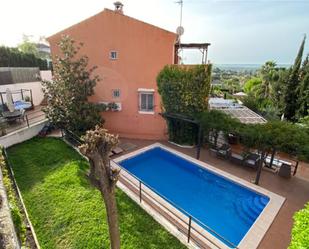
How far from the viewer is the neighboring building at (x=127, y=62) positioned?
50.7 feet

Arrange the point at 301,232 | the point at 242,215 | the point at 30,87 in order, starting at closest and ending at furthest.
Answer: the point at 301,232, the point at 242,215, the point at 30,87

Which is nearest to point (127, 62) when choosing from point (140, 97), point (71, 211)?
point (140, 97)

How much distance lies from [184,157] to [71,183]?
8623 millimetres

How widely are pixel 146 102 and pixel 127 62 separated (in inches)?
157

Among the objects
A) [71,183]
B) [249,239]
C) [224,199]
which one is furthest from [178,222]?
[71,183]

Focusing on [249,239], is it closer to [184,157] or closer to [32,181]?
[184,157]

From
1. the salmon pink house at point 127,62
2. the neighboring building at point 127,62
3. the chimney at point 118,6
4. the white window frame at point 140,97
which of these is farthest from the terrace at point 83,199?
the chimney at point 118,6

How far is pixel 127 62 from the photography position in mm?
16359

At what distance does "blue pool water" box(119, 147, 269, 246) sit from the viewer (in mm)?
9375

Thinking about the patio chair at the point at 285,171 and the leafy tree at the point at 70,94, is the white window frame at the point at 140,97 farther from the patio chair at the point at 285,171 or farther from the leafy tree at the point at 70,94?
the patio chair at the point at 285,171

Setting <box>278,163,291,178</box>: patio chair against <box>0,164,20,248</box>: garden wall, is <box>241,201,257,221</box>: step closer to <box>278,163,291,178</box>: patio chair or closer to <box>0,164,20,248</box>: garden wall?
<box>278,163,291,178</box>: patio chair

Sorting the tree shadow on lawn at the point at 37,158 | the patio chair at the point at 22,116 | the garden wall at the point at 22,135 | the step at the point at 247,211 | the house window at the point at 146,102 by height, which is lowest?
the step at the point at 247,211

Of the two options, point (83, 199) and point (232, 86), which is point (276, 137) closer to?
point (83, 199)

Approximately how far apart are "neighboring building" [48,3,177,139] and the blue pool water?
3.98 metres
